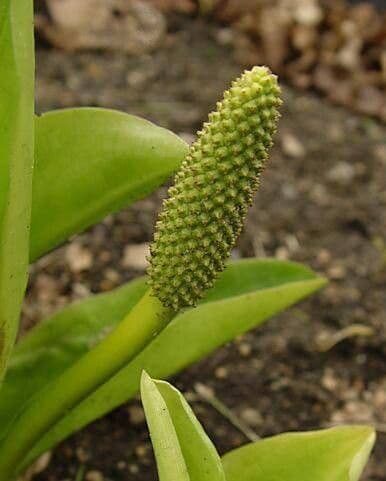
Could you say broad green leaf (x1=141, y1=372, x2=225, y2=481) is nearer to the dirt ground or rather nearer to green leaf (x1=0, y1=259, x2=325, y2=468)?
green leaf (x1=0, y1=259, x2=325, y2=468)

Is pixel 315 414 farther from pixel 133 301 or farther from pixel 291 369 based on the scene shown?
pixel 133 301

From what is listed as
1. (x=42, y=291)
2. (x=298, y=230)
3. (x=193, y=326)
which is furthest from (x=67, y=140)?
(x=298, y=230)

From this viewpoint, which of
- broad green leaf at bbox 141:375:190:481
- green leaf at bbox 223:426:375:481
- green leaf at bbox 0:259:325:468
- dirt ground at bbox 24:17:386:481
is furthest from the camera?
dirt ground at bbox 24:17:386:481

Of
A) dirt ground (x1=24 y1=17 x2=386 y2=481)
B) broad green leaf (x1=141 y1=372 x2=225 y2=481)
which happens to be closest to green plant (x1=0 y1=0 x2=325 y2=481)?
broad green leaf (x1=141 y1=372 x2=225 y2=481)

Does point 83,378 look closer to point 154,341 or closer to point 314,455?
point 154,341

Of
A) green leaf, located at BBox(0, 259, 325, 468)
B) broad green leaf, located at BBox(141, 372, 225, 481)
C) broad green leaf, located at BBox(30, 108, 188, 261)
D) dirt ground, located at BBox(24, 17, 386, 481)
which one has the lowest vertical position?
dirt ground, located at BBox(24, 17, 386, 481)

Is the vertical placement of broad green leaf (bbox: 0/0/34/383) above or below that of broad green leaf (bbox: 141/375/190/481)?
above

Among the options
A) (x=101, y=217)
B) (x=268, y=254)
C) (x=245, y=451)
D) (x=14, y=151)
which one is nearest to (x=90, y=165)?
(x=101, y=217)
